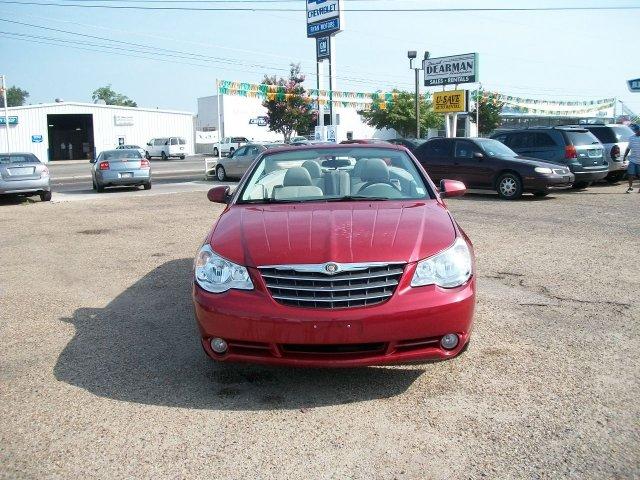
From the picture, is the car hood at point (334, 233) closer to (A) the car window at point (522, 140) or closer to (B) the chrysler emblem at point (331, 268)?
(B) the chrysler emblem at point (331, 268)

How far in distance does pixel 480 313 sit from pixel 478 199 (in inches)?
390

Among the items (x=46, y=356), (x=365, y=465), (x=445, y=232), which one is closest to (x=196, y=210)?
(x=46, y=356)

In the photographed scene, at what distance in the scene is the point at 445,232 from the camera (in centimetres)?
405

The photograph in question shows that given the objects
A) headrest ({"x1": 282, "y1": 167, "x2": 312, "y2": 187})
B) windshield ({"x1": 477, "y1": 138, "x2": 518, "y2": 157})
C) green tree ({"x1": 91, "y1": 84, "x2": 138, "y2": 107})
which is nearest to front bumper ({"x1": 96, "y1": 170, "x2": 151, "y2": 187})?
windshield ({"x1": 477, "y1": 138, "x2": 518, "y2": 157})

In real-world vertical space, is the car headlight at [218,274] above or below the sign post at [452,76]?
below

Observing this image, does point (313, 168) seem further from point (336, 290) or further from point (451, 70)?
point (451, 70)

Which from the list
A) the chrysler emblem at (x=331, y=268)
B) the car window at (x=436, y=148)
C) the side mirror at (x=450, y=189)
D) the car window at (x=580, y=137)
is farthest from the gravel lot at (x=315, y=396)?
the car window at (x=580, y=137)

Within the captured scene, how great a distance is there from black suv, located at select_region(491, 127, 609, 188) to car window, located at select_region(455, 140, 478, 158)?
221 cm

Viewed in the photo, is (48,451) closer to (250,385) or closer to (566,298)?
(250,385)

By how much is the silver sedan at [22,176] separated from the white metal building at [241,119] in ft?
156

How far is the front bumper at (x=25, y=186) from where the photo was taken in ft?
52.1

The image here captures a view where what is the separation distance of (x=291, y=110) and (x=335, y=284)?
55635mm

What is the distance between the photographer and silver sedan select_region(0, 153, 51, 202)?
15.9 meters

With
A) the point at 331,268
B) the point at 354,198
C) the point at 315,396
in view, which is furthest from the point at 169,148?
the point at 331,268
